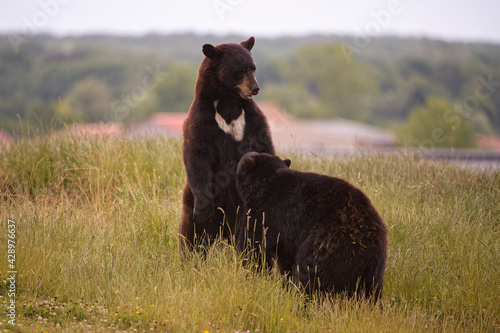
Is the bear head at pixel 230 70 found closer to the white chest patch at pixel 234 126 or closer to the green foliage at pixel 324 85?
the white chest patch at pixel 234 126

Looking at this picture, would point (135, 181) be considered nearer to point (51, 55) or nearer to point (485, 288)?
point (485, 288)

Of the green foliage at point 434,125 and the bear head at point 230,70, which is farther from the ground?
the bear head at point 230,70

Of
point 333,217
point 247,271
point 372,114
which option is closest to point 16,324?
point 247,271

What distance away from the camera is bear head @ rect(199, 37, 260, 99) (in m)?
4.52

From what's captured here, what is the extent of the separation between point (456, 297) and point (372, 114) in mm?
72184

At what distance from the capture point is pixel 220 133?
4.60 metres

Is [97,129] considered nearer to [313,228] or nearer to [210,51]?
[210,51]

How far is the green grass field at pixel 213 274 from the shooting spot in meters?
3.86

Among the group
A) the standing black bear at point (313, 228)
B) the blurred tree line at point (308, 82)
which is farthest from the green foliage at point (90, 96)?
the standing black bear at point (313, 228)

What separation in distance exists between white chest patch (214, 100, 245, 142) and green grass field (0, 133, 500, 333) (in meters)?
0.98

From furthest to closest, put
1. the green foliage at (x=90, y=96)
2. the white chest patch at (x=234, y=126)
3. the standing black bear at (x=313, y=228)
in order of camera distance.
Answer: the green foliage at (x=90, y=96) < the white chest patch at (x=234, y=126) < the standing black bear at (x=313, y=228)

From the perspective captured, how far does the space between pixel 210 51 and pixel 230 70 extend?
0.24 meters

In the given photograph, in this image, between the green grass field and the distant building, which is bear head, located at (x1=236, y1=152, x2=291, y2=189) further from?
the distant building

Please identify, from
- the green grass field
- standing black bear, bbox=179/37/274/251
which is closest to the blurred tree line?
the green grass field
